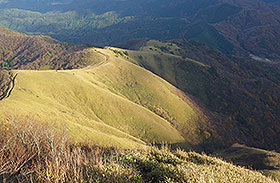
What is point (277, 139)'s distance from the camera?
104 metres

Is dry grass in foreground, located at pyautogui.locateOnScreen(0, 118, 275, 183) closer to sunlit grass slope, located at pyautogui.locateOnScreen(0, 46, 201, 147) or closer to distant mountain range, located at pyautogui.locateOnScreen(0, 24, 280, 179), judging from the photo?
distant mountain range, located at pyautogui.locateOnScreen(0, 24, 280, 179)

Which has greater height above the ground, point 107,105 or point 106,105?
point 106,105

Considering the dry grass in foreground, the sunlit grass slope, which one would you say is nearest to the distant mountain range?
the sunlit grass slope

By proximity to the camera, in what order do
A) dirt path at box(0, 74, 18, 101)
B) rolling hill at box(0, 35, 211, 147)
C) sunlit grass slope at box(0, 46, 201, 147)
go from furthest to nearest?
dirt path at box(0, 74, 18, 101) < rolling hill at box(0, 35, 211, 147) < sunlit grass slope at box(0, 46, 201, 147)

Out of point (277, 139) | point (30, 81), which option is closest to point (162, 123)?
point (30, 81)

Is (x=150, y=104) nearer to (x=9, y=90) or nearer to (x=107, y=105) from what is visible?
(x=107, y=105)

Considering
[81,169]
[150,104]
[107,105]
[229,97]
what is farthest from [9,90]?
[229,97]

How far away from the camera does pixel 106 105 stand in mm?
63438

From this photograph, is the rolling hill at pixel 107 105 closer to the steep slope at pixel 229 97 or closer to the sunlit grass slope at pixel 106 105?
the sunlit grass slope at pixel 106 105

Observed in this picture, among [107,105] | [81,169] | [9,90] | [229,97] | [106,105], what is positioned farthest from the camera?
[229,97]

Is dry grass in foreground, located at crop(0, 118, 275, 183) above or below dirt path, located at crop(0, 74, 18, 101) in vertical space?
above

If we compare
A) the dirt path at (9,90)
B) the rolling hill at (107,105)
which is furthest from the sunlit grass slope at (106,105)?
the dirt path at (9,90)

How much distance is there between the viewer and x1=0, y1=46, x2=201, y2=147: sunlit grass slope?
122 feet

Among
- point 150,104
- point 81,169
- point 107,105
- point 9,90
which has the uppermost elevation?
point 81,169
